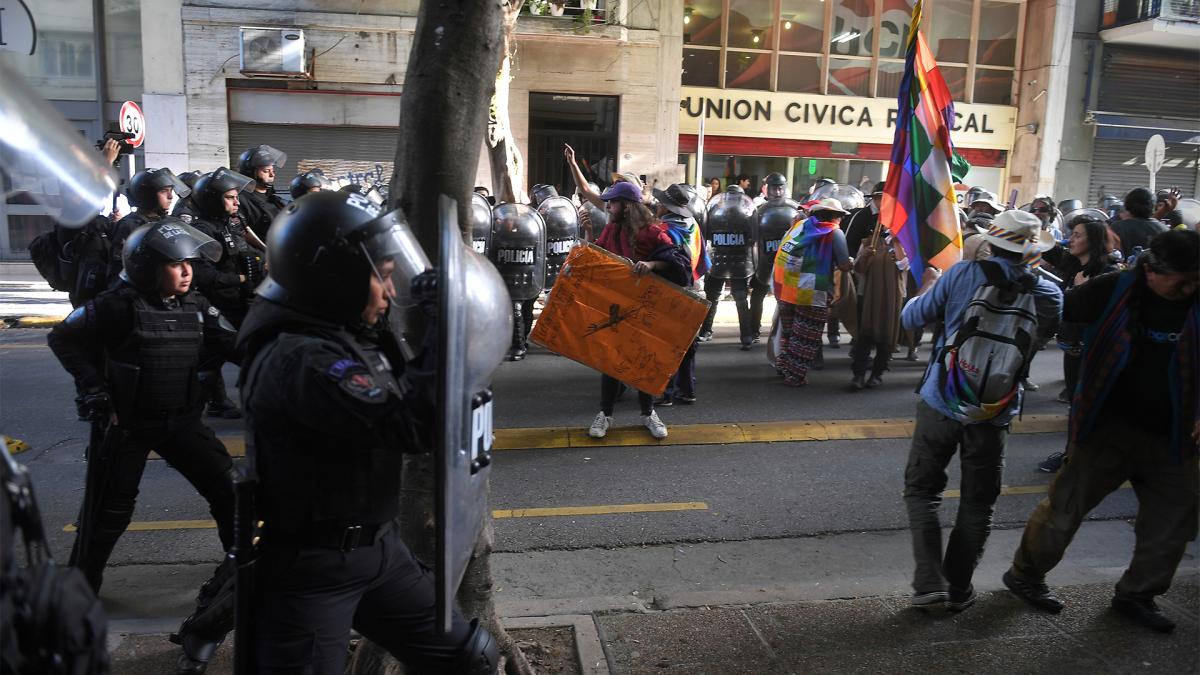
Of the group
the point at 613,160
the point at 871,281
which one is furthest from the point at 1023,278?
the point at 613,160

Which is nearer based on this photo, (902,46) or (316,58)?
(316,58)

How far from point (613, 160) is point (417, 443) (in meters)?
17.6

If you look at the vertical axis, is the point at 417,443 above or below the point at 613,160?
below

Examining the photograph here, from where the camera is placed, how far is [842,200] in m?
12.0

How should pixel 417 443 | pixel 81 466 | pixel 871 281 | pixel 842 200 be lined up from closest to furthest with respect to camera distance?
pixel 417 443 < pixel 81 466 < pixel 871 281 < pixel 842 200

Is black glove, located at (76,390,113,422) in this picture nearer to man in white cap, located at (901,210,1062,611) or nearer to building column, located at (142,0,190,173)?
man in white cap, located at (901,210,1062,611)

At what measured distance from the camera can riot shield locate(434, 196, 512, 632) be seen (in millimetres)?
1841

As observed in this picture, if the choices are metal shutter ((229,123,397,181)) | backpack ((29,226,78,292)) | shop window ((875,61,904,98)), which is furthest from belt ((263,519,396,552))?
shop window ((875,61,904,98))

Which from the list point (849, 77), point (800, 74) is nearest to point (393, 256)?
point (800, 74)

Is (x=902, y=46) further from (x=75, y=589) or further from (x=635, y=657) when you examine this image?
(x=75, y=589)

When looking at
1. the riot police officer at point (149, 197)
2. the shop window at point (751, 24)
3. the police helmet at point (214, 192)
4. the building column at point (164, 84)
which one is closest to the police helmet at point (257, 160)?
the riot police officer at point (149, 197)

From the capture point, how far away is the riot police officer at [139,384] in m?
3.57

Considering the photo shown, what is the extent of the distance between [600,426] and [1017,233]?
344cm

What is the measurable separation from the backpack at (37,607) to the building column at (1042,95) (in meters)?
23.4
